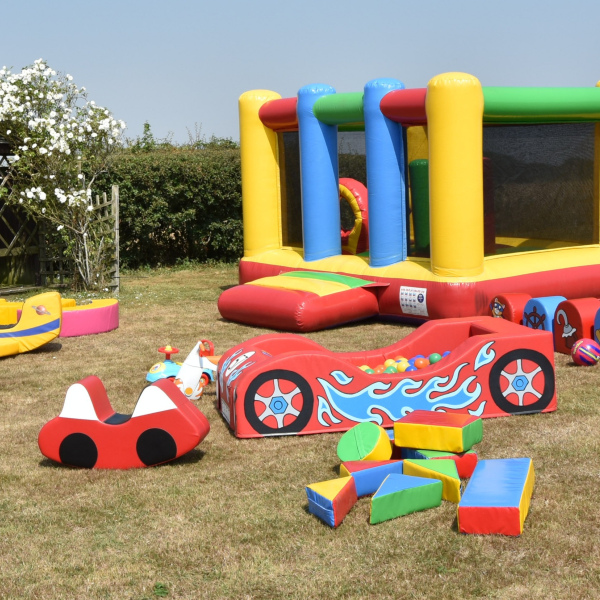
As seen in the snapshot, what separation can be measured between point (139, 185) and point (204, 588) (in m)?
12.4

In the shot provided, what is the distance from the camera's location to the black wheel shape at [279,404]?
5.45 metres

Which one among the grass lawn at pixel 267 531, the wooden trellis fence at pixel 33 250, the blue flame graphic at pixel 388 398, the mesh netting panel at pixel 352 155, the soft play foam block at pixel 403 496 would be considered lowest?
the grass lawn at pixel 267 531

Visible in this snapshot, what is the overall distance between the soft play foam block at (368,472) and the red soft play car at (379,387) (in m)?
1.02

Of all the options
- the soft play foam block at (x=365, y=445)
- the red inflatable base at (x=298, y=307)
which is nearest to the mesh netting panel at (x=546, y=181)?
the red inflatable base at (x=298, y=307)

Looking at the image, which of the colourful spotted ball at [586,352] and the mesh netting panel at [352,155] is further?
the mesh netting panel at [352,155]

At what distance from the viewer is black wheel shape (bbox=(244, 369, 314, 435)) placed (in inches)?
214

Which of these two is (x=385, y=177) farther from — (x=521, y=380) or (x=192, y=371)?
(x=521, y=380)

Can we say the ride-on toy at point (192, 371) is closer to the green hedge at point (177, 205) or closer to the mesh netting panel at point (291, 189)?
the mesh netting panel at point (291, 189)

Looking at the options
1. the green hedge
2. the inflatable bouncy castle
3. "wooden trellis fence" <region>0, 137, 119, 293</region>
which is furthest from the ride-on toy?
the green hedge

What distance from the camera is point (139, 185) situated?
15.3m

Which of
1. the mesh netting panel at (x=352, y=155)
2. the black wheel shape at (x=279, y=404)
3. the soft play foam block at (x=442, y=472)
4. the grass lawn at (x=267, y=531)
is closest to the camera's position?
the grass lawn at (x=267, y=531)

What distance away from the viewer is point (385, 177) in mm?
9586

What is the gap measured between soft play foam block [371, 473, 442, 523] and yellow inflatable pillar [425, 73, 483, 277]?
16.0ft

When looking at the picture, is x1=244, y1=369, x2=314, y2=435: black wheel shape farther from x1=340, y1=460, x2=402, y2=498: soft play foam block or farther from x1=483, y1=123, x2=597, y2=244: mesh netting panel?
x1=483, y1=123, x2=597, y2=244: mesh netting panel
